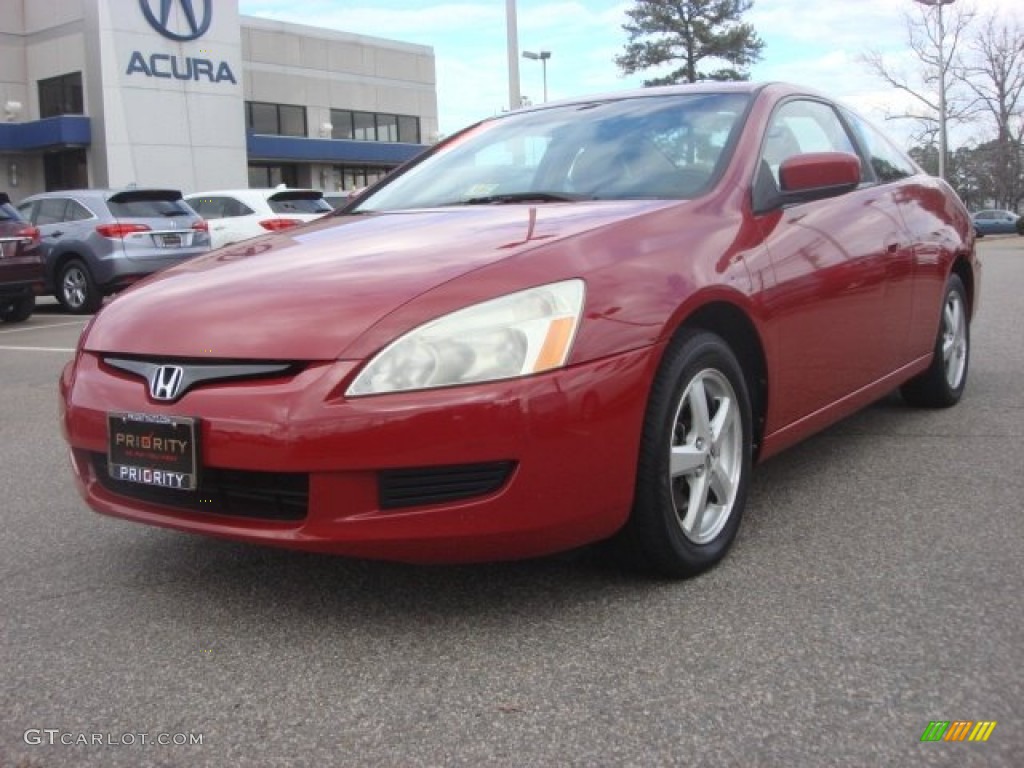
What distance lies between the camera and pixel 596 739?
206cm

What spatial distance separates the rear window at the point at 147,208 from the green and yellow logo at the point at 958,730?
1232 cm

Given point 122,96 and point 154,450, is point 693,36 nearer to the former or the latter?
point 122,96

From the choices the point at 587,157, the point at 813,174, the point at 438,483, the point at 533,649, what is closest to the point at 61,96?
the point at 587,157

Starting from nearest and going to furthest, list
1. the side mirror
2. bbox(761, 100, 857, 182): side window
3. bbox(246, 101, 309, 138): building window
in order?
the side mirror
bbox(761, 100, 857, 182): side window
bbox(246, 101, 309, 138): building window

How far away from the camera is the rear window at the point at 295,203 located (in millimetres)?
14516

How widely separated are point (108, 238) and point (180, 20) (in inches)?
686

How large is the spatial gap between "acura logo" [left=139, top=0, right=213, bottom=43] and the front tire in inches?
1087

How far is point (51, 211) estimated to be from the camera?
1320 cm

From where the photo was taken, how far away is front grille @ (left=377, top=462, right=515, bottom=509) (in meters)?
2.42

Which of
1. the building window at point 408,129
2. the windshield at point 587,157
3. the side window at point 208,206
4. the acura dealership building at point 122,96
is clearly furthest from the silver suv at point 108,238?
the building window at point 408,129

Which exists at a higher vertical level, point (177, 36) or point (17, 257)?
point (177, 36)

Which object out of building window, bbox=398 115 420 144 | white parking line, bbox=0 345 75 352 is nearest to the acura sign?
building window, bbox=398 115 420 144

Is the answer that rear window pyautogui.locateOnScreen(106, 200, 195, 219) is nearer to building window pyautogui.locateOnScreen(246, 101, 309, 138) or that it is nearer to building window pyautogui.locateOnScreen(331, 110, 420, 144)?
building window pyautogui.locateOnScreen(246, 101, 309, 138)

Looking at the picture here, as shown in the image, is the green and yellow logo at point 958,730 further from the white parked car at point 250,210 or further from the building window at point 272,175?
the building window at point 272,175
